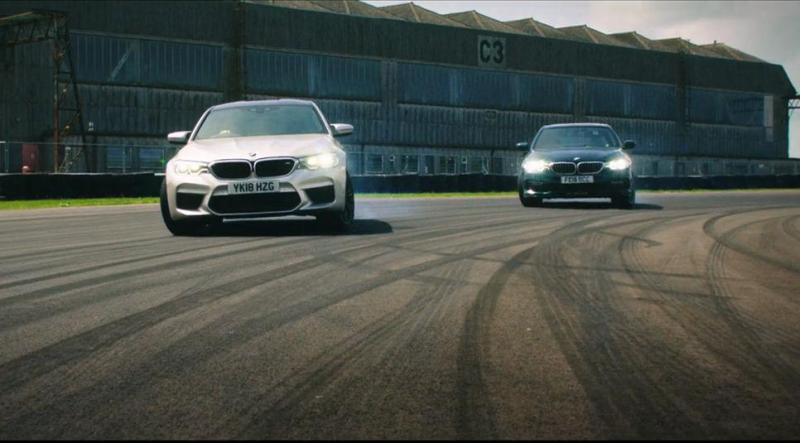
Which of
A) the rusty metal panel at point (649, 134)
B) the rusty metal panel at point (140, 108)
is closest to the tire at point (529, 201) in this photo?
the rusty metal panel at point (140, 108)

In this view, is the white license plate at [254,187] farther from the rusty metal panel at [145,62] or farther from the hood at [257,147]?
the rusty metal panel at [145,62]

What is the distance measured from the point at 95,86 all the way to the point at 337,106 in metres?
12.2

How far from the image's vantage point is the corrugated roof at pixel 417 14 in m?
54.4

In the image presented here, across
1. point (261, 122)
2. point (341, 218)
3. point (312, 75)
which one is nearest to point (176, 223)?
point (261, 122)

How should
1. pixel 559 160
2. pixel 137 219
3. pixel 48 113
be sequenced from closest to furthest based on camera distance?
pixel 137 219
pixel 559 160
pixel 48 113

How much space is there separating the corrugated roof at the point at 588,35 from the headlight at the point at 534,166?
44.8 m

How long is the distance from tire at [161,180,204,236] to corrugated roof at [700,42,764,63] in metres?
64.5

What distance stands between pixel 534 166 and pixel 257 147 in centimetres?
763

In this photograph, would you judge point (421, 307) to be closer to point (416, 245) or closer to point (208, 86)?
point (416, 245)

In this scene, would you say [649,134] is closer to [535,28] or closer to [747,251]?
[535,28]

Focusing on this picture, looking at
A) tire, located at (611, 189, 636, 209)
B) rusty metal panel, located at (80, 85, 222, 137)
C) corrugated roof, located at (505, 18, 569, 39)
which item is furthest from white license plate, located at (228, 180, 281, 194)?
corrugated roof, located at (505, 18, 569, 39)

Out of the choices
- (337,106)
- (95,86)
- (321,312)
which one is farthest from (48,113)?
(321,312)

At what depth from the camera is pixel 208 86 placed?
147ft

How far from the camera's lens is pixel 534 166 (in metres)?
17.2
